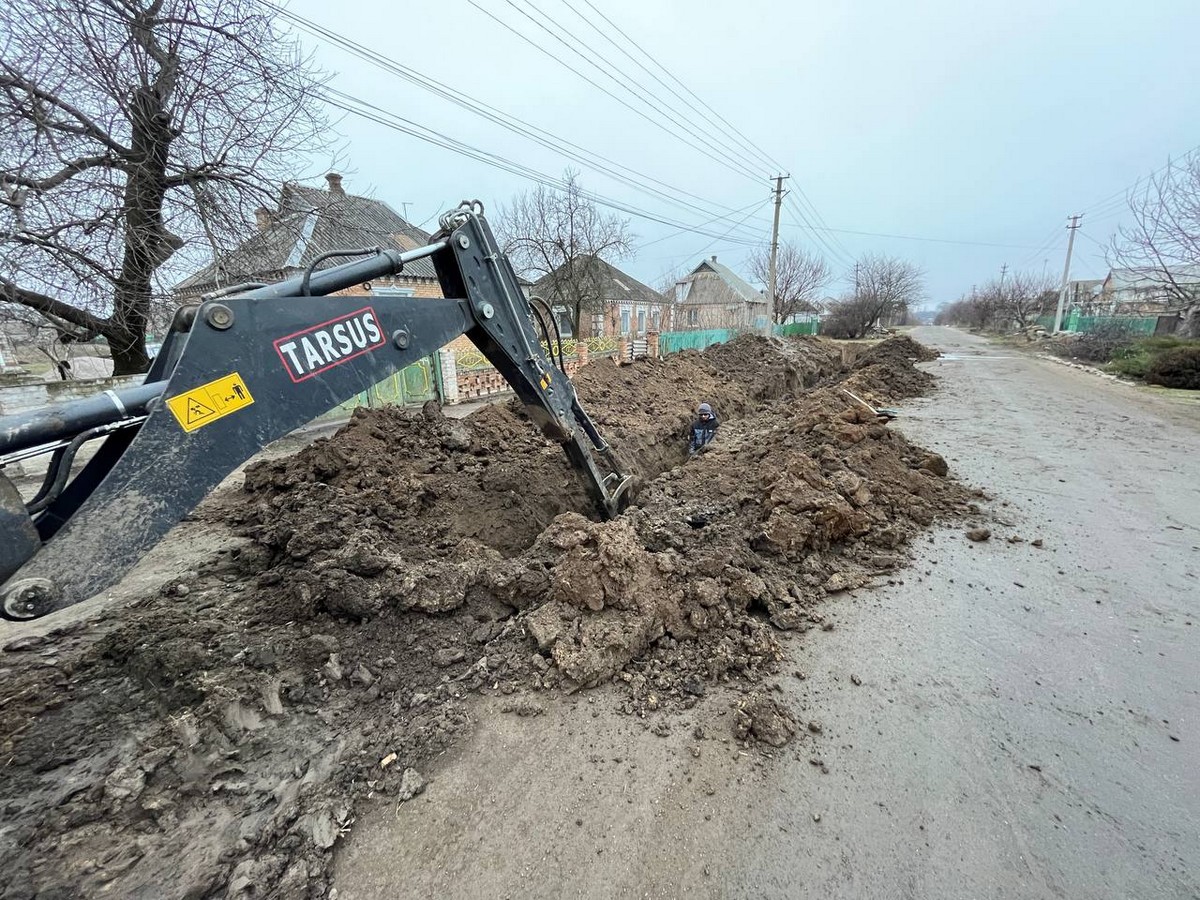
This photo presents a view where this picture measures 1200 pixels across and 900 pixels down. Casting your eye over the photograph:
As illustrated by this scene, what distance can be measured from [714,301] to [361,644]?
1938 inches

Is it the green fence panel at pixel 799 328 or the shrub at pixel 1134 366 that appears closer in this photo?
the shrub at pixel 1134 366

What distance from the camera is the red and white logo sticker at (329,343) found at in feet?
7.09

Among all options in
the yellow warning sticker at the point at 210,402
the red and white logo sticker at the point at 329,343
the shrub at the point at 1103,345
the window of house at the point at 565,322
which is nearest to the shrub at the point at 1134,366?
the shrub at the point at 1103,345

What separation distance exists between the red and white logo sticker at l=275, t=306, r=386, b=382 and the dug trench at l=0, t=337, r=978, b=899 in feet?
5.20

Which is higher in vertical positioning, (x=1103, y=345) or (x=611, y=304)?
(x=611, y=304)

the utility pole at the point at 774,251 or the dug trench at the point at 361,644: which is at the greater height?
the utility pole at the point at 774,251

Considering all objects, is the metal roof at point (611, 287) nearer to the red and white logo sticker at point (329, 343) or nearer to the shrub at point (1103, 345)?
the red and white logo sticker at point (329, 343)

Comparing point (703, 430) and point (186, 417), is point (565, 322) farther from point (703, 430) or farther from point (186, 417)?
point (186, 417)

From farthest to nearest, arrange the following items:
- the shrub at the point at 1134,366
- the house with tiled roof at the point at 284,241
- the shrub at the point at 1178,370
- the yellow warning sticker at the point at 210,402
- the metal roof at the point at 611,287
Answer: the metal roof at the point at 611,287 → the shrub at the point at 1134,366 → the shrub at the point at 1178,370 → the house with tiled roof at the point at 284,241 → the yellow warning sticker at the point at 210,402

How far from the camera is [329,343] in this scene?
7.61 feet

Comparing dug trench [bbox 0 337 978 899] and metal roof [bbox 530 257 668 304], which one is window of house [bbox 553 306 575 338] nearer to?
metal roof [bbox 530 257 668 304]

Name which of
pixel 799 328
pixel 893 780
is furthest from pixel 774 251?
pixel 893 780

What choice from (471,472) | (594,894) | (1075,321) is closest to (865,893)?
(594,894)

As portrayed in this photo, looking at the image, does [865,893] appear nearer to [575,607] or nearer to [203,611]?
[575,607]
